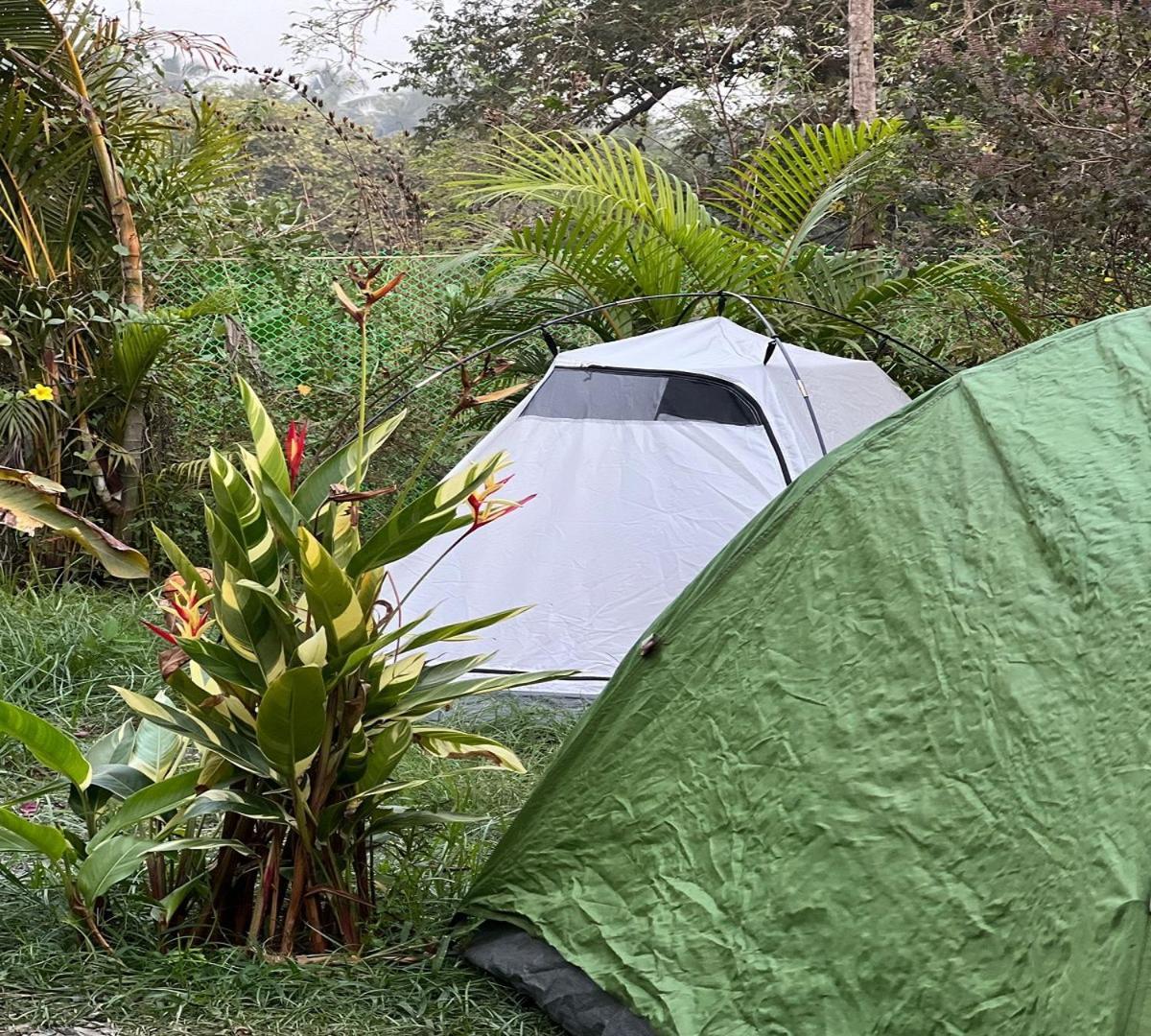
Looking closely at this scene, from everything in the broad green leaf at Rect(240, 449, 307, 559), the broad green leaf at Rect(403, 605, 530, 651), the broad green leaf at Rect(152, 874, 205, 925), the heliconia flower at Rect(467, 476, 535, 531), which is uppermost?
the broad green leaf at Rect(240, 449, 307, 559)

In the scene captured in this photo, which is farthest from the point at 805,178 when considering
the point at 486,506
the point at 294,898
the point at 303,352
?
the point at 294,898

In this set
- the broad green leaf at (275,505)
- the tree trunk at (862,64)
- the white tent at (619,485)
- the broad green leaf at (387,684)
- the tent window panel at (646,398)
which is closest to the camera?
the broad green leaf at (275,505)

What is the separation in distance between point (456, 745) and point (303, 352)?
5025 mm

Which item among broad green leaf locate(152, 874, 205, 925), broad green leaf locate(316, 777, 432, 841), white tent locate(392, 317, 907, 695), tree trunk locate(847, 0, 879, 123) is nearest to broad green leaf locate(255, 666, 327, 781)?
broad green leaf locate(316, 777, 432, 841)

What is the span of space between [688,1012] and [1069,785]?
0.64 m

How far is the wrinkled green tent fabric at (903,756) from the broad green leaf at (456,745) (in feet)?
0.33

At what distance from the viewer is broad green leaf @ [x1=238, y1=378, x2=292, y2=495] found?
2.38m

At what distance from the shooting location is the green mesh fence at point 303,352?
6.57m

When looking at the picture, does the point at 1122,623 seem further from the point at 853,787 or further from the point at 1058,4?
the point at 1058,4

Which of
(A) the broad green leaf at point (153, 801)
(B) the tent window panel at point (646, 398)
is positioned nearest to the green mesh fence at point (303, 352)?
(B) the tent window panel at point (646, 398)

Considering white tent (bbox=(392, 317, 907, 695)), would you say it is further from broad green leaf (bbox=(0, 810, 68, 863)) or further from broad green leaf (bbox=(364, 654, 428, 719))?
broad green leaf (bbox=(0, 810, 68, 863))

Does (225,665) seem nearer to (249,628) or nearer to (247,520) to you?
(249,628)

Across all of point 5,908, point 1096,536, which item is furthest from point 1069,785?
point 5,908

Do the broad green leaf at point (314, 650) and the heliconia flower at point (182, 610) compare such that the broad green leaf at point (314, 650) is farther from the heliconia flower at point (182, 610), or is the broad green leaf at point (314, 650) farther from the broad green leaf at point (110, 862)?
the broad green leaf at point (110, 862)
